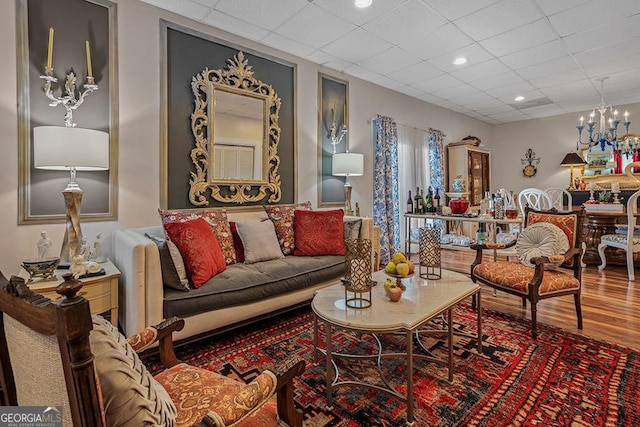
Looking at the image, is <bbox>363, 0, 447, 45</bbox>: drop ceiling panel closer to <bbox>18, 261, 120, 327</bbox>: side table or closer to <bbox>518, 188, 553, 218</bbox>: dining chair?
<bbox>518, 188, 553, 218</bbox>: dining chair

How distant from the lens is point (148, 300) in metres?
2.03

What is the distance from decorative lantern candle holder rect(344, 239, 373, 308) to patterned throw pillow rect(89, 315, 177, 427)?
1.17 m

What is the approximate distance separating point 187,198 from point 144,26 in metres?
1.53

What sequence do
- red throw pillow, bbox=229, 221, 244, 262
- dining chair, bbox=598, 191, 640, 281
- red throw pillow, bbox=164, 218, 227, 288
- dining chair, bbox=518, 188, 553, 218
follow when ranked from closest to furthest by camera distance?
red throw pillow, bbox=164, 218, 227, 288, red throw pillow, bbox=229, 221, 244, 262, dining chair, bbox=598, 191, 640, 281, dining chair, bbox=518, 188, 553, 218

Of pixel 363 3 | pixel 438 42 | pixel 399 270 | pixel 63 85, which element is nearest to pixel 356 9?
pixel 363 3

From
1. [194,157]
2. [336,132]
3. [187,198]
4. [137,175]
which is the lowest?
[187,198]

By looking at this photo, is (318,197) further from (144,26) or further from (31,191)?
(31,191)

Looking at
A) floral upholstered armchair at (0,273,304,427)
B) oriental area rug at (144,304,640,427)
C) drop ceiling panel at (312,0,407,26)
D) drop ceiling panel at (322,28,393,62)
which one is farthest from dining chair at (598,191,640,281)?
floral upholstered armchair at (0,273,304,427)

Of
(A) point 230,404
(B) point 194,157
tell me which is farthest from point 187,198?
(A) point 230,404

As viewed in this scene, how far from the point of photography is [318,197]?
4.25 meters

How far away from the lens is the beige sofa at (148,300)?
6.57 feet

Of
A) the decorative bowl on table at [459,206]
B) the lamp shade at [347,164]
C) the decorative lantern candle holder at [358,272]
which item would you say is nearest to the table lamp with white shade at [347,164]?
the lamp shade at [347,164]

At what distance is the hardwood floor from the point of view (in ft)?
8.34

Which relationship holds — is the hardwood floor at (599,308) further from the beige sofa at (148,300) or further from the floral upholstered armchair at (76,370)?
the floral upholstered armchair at (76,370)
